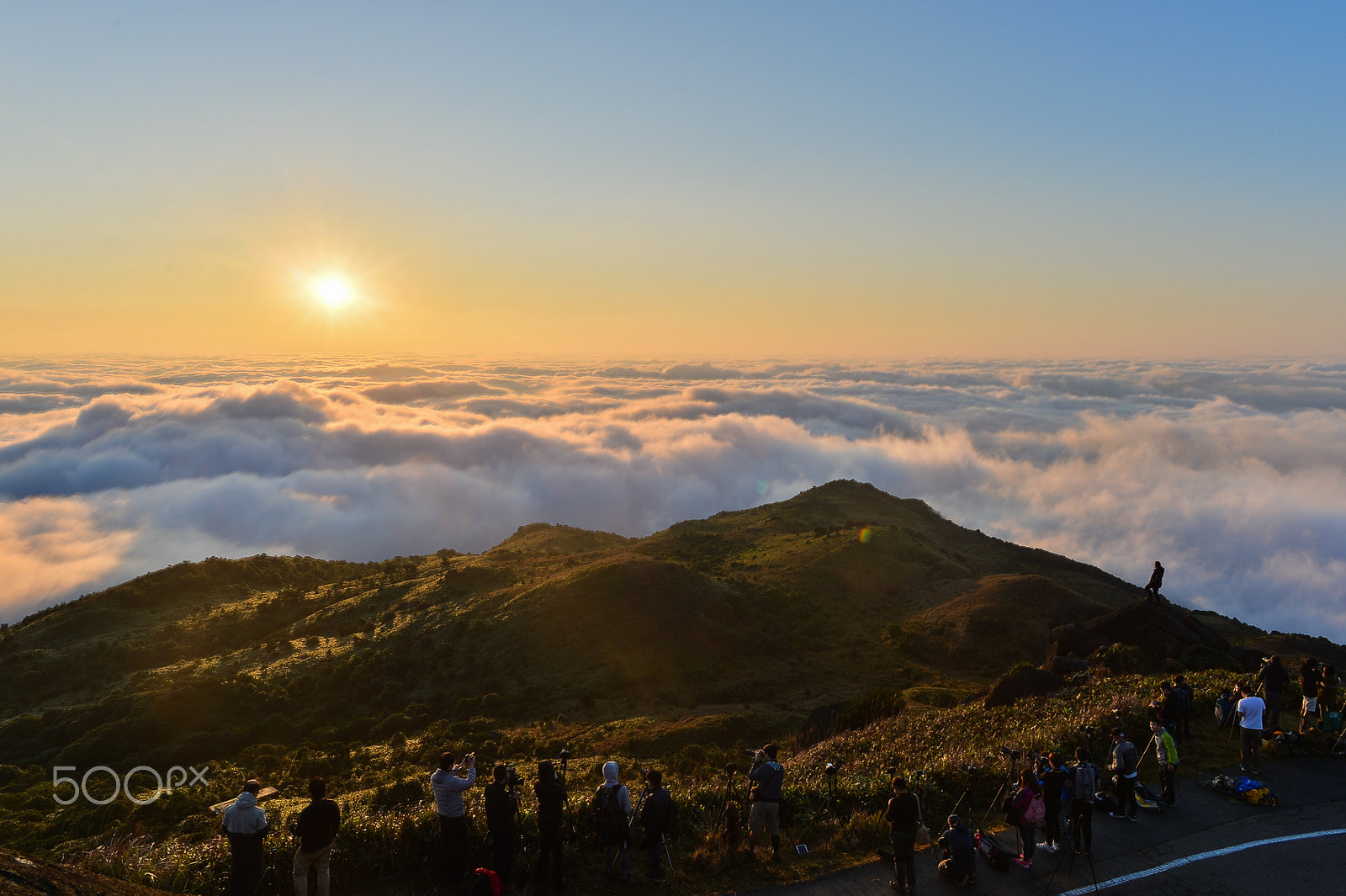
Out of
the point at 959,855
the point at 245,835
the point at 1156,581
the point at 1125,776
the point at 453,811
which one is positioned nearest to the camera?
the point at 245,835

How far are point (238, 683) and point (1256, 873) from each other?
4609 centimetres

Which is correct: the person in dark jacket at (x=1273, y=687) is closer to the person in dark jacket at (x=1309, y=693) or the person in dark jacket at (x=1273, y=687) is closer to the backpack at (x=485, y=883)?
the person in dark jacket at (x=1309, y=693)

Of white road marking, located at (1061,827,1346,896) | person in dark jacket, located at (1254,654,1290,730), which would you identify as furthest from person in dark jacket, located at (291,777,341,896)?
person in dark jacket, located at (1254,654,1290,730)

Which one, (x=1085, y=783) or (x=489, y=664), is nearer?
(x=1085, y=783)

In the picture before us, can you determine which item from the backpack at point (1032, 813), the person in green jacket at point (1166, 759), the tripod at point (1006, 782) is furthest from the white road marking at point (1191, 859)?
the tripod at point (1006, 782)

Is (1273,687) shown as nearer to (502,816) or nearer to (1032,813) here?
(1032,813)

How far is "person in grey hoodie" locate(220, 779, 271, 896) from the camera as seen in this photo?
9.29 meters

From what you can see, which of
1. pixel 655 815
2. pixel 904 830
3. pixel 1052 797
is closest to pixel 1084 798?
pixel 1052 797

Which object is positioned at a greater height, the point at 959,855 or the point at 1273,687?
the point at 1273,687

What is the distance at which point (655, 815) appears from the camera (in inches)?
420

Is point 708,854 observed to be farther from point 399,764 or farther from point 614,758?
point 399,764

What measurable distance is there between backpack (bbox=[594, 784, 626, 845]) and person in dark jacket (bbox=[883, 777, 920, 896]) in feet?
13.3

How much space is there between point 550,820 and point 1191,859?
10.5m

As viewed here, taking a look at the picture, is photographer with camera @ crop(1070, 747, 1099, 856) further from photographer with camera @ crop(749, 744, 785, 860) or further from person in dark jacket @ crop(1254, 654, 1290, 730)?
person in dark jacket @ crop(1254, 654, 1290, 730)
